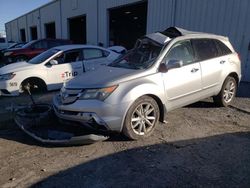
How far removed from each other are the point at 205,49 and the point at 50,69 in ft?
15.5

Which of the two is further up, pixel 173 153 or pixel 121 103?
pixel 121 103

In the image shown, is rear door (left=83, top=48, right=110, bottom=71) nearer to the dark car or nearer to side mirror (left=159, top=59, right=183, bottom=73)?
side mirror (left=159, top=59, right=183, bottom=73)

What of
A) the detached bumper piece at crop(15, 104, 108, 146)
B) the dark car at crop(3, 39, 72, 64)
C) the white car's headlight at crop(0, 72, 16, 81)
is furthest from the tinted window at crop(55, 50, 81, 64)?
the dark car at crop(3, 39, 72, 64)

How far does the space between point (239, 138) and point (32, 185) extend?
3.50 metres

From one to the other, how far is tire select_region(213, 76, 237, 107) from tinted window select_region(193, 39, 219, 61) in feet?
2.54

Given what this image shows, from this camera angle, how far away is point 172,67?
5.26 meters

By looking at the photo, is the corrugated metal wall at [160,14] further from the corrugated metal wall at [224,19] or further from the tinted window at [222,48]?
the tinted window at [222,48]

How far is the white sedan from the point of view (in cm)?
820

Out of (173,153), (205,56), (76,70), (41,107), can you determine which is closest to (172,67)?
(205,56)

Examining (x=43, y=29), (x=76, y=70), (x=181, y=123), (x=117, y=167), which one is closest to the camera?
(x=117, y=167)

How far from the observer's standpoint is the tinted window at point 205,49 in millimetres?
5898

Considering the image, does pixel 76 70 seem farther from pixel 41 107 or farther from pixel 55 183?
pixel 55 183

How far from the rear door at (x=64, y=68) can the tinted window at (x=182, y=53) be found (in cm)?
415

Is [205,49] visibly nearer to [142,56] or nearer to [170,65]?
[170,65]
